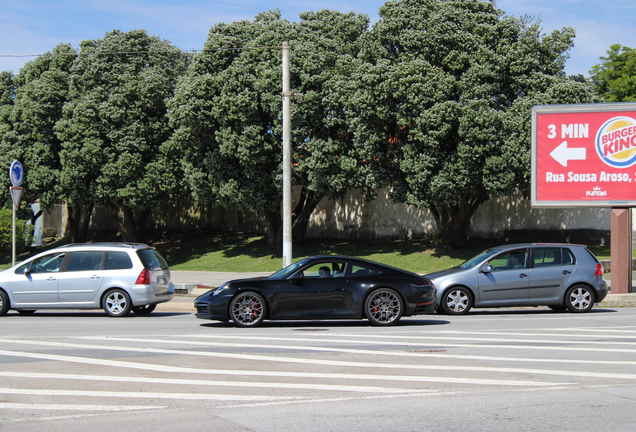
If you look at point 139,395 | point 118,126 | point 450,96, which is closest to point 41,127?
point 118,126

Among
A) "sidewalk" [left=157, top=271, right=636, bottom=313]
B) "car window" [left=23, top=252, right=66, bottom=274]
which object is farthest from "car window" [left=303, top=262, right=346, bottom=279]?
"car window" [left=23, top=252, right=66, bottom=274]

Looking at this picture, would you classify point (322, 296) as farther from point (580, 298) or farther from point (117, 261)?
point (580, 298)

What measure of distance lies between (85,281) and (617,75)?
39997mm

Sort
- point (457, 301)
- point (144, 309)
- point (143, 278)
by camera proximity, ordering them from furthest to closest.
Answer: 1. point (144, 309)
2. point (457, 301)
3. point (143, 278)

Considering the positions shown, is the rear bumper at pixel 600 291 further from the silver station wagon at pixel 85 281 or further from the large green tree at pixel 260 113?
the large green tree at pixel 260 113

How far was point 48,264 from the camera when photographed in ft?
47.4

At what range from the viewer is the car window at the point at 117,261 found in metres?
14.3

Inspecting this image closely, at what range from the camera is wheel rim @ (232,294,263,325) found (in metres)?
12.1

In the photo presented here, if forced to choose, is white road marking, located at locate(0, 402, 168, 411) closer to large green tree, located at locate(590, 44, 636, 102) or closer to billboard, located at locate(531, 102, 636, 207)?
billboard, located at locate(531, 102, 636, 207)

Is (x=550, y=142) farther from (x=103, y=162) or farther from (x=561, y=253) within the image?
(x=103, y=162)

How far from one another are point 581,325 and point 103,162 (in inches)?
1080

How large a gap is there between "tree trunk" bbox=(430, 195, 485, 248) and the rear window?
16.5 metres

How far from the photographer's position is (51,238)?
4856 centimetres

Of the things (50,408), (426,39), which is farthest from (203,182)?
(50,408)
